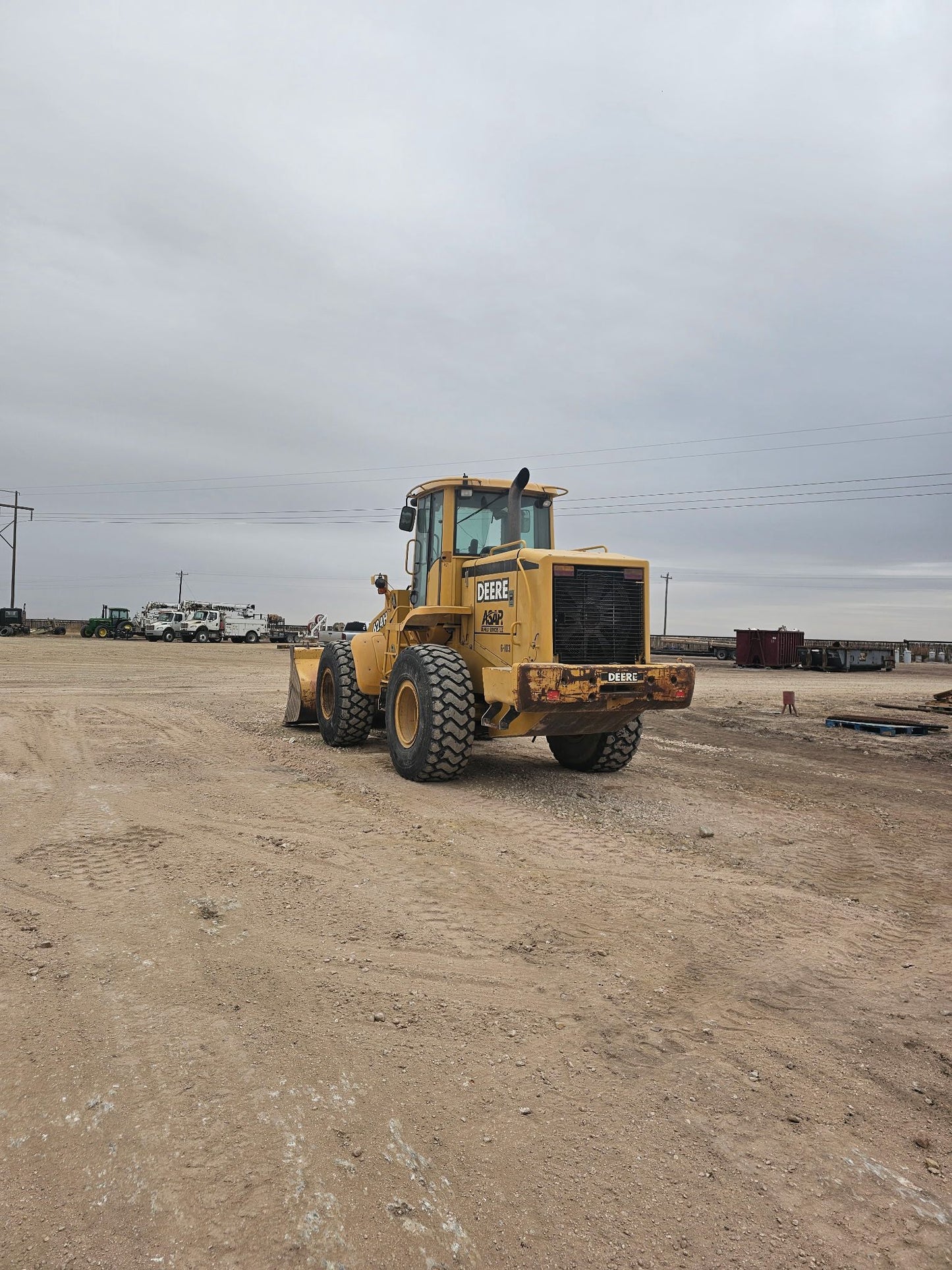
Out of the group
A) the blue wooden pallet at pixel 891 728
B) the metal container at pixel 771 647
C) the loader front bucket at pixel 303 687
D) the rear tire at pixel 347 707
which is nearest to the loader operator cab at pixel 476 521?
the rear tire at pixel 347 707

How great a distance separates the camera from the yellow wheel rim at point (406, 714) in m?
9.05

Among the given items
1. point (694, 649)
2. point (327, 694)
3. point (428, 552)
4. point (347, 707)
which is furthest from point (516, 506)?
point (694, 649)

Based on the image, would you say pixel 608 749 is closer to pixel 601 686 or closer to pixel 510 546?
pixel 601 686

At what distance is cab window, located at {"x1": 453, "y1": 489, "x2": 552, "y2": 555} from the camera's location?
9.55 meters

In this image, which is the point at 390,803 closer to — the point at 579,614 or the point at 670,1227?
the point at 579,614

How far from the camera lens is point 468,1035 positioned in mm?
3412

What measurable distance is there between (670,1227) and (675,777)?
7.31 metres

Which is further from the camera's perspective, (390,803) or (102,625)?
(102,625)

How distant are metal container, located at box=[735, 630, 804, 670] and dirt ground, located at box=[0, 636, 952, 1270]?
3414cm

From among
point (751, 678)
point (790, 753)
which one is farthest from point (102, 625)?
point (790, 753)

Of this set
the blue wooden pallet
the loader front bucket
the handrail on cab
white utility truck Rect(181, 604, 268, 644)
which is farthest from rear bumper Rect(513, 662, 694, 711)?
white utility truck Rect(181, 604, 268, 644)

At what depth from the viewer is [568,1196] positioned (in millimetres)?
2506

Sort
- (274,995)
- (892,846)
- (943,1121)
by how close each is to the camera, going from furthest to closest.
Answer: (892,846)
(274,995)
(943,1121)

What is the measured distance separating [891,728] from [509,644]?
9.58 m
